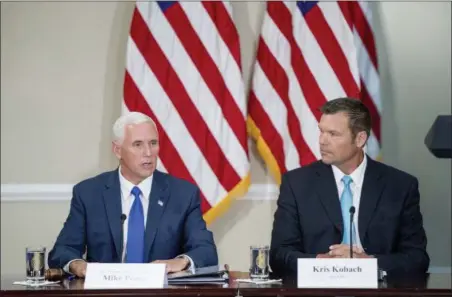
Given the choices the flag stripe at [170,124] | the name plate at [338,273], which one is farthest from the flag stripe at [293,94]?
the name plate at [338,273]

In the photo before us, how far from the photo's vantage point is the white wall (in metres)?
6.41

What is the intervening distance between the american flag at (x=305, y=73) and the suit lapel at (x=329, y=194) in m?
1.40

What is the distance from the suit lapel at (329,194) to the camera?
4.52m

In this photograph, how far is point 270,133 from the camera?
20.5 feet

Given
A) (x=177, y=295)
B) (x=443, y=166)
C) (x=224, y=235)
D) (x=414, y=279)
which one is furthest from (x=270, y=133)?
(x=177, y=295)

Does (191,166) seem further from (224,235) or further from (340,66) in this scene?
(340,66)

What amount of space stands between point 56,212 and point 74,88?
2.80 feet

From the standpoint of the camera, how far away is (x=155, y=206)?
4445mm

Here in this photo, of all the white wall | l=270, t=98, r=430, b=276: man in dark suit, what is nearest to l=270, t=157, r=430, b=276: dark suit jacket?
l=270, t=98, r=430, b=276: man in dark suit

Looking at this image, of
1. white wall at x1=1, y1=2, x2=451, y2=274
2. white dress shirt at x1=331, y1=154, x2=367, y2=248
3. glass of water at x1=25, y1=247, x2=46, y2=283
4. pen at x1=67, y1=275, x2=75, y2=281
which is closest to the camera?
glass of water at x1=25, y1=247, x2=46, y2=283

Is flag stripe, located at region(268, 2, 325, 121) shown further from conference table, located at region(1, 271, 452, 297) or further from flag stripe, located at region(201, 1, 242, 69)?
conference table, located at region(1, 271, 452, 297)

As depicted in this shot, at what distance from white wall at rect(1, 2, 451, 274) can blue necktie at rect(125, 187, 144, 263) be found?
2.02m

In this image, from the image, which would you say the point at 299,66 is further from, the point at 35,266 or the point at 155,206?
the point at 35,266

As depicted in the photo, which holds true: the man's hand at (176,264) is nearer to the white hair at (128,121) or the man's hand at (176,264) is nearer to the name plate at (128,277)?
the name plate at (128,277)
